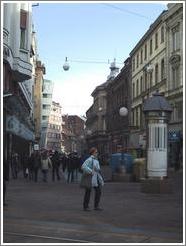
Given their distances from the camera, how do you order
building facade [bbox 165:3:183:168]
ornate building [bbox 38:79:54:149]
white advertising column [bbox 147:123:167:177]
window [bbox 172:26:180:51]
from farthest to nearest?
1. ornate building [bbox 38:79:54:149]
2. window [bbox 172:26:180:51]
3. building facade [bbox 165:3:183:168]
4. white advertising column [bbox 147:123:167:177]

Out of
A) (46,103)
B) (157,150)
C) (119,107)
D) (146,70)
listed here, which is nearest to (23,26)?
(157,150)

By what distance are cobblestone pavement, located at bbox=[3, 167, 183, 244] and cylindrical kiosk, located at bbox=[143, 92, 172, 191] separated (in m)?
2.48

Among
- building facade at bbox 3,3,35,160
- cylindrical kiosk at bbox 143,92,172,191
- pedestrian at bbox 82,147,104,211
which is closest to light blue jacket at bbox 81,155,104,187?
pedestrian at bbox 82,147,104,211

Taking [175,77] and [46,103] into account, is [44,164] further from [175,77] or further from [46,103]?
[46,103]

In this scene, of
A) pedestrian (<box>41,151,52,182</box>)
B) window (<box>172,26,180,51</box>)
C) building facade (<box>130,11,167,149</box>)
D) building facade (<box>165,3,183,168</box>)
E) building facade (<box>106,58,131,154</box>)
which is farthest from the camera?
building facade (<box>106,58,131,154</box>)

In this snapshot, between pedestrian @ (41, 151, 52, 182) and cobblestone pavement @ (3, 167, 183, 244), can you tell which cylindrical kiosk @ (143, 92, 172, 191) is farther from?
pedestrian @ (41, 151, 52, 182)

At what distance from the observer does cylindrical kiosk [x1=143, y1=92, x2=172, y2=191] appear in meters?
22.7

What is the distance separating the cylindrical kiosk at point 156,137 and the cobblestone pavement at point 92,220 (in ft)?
8.12

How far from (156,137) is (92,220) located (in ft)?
31.8

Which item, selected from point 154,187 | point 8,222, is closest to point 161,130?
point 154,187

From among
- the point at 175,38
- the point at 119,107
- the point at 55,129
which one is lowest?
the point at 55,129

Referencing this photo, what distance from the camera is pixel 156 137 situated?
23.0 meters

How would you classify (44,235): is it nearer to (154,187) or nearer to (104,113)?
(154,187)

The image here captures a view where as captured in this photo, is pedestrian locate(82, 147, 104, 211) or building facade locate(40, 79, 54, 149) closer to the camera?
pedestrian locate(82, 147, 104, 211)
